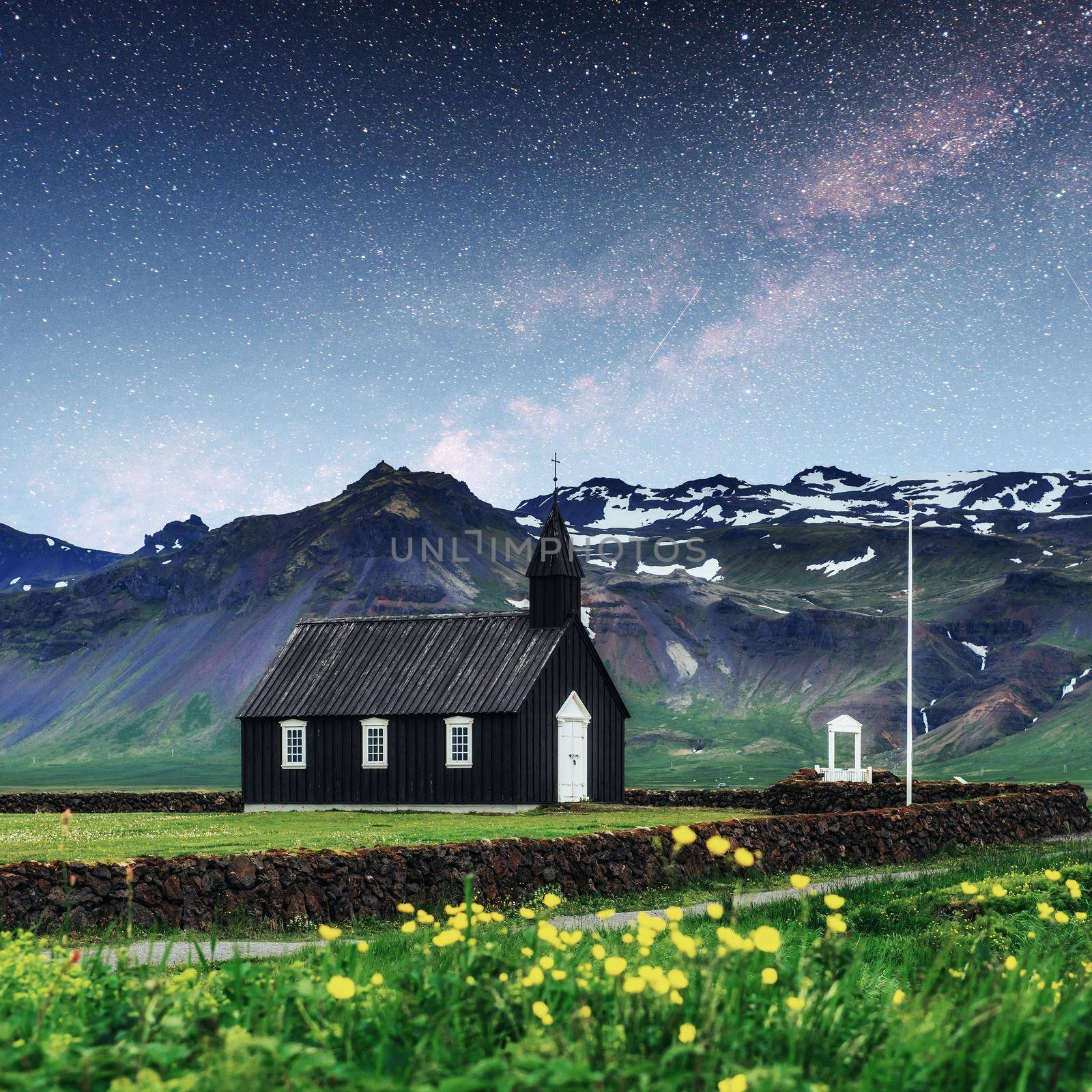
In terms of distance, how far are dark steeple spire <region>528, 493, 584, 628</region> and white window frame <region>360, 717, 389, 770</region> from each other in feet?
21.1

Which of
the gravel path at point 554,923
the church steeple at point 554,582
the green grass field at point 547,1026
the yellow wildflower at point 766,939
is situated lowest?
the gravel path at point 554,923

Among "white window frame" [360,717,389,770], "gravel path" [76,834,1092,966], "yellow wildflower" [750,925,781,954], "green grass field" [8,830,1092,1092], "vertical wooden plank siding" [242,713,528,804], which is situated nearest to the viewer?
"green grass field" [8,830,1092,1092]

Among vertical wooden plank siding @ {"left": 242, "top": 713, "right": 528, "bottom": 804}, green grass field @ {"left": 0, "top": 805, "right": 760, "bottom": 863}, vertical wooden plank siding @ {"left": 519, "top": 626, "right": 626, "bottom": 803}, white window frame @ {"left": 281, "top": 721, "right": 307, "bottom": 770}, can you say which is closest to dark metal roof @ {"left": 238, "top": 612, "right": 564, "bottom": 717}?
white window frame @ {"left": 281, "top": 721, "right": 307, "bottom": 770}

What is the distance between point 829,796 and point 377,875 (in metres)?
30.7

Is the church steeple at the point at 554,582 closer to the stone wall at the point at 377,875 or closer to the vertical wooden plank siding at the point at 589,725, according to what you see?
the vertical wooden plank siding at the point at 589,725

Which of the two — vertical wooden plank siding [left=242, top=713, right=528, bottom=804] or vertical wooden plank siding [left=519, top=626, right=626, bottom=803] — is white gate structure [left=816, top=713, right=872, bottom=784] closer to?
vertical wooden plank siding [left=519, top=626, right=626, bottom=803]

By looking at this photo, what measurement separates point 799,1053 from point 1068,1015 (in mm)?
1067

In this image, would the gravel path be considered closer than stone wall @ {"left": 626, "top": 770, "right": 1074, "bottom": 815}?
Yes

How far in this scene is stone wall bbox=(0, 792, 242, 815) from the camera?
50.3m

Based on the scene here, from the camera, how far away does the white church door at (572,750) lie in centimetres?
4516

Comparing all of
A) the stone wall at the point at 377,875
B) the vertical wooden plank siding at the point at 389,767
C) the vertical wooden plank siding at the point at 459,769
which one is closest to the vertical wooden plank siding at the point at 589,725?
the vertical wooden plank siding at the point at 459,769

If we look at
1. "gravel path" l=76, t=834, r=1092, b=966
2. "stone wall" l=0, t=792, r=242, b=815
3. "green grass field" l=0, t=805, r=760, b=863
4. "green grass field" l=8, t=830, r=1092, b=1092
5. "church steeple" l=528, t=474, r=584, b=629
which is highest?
"church steeple" l=528, t=474, r=584, b=629

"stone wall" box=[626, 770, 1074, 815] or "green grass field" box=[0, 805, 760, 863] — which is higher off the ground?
"green grass field" box=[0, 805, 760, 863]

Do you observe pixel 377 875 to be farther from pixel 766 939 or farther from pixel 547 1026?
pixel 766 939
